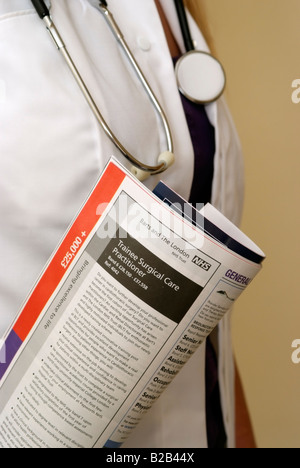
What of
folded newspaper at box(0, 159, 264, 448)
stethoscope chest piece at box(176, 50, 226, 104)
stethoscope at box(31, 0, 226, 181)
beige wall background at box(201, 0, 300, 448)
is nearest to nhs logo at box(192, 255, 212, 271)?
folded newspaper at box(0, 159, 264, 448)

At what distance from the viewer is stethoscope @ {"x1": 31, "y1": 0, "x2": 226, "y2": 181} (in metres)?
0.44

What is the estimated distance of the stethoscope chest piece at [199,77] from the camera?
54 centimetres

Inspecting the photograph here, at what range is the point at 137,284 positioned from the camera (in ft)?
1.24

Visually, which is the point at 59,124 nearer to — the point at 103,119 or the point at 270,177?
the point at 103,119

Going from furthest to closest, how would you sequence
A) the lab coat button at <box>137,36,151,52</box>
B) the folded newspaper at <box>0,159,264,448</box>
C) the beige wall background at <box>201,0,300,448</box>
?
the beige wall background at <box>201,0,300,448</box>
the lab coat button at <box>137,36,151,52</box>
the folded newspaper at <box>0,159,264,448</box>

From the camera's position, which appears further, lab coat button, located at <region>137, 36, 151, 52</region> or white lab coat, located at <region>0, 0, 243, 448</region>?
lab coat button, located at <region>137, 36, 151, 52</region>

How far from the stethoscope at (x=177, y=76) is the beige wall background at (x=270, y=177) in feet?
0.80

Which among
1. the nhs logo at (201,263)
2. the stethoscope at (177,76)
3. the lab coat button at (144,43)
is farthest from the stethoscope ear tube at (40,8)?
the nhs logo at (201,263)

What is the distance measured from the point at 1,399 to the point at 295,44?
1.97 feet

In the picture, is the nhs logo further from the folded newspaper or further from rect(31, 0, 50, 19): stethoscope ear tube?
rect(31, 0, 50, 19): stethoscope ear tube

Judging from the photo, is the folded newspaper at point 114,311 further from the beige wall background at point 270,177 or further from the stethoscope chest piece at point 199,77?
the beige wall background at point 270,177

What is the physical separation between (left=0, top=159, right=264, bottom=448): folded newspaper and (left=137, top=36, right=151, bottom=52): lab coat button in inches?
8.0

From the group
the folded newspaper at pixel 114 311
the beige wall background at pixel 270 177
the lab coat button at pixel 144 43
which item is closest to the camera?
the folded newspaper at pixel 114 311

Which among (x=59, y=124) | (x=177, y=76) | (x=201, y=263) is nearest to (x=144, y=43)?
(x=177, y=76)
